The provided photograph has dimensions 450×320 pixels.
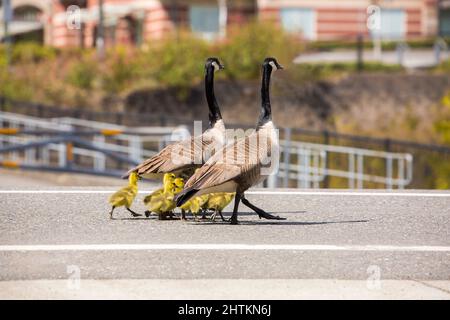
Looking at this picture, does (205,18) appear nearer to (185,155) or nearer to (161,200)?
(185,155)

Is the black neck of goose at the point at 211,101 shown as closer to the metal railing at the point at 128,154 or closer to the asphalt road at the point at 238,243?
the asphalt road at the point at 238,243

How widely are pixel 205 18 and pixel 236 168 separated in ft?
142

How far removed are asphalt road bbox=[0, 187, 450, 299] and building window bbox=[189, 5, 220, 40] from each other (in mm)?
40338

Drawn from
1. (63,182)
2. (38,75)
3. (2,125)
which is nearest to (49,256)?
(63,182)

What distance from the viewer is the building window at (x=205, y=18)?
51688mm

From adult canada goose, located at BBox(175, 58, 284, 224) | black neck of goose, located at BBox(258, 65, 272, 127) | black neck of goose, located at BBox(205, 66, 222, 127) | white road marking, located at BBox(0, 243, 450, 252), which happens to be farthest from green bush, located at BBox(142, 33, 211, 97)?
white road marking, located at BBox(0, 243, 450, 252)

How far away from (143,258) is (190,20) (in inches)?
1737

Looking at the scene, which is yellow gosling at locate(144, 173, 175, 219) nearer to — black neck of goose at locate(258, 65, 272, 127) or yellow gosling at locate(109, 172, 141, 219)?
yellow gosling at locate(109, 172, 141, 219)

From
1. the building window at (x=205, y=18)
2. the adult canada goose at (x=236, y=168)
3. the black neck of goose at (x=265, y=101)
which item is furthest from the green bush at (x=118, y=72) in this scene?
the adult canada goose at (x=236, y=168)

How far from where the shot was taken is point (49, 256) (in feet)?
27.0

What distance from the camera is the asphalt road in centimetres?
776

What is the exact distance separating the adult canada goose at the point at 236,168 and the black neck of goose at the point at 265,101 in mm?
133

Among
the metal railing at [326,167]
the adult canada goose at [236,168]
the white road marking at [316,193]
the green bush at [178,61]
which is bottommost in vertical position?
the metal railing at [326,167]
